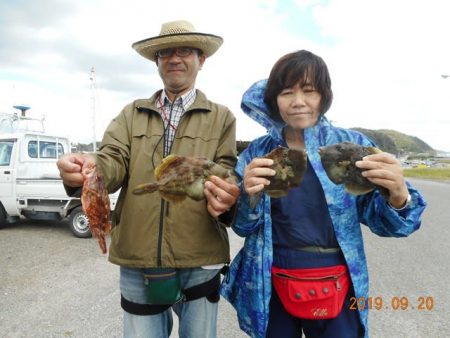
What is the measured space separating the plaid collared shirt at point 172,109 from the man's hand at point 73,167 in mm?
666

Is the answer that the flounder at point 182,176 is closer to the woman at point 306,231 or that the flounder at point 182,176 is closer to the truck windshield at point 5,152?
the woman at point 306,231

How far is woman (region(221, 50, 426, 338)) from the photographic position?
2451 mm

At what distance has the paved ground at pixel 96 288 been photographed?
480 centimetres

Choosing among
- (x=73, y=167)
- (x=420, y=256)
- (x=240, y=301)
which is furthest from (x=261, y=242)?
(x=420, y=256)

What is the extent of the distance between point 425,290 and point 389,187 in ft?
15.9

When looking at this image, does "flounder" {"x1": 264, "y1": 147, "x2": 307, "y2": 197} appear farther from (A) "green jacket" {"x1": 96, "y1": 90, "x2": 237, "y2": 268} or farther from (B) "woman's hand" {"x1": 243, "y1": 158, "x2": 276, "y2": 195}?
(A) "green jacket" {"x1": 96, "y1": 90, "x2": 237, "y2": 268}

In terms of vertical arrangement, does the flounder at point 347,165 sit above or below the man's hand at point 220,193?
above

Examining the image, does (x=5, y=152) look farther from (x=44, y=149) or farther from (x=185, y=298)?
(x=185, y=298)

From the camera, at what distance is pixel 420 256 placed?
8.00 m

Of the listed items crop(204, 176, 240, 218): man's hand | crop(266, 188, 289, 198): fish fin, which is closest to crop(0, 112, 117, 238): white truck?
crop(204, 176, 240, 218): man's hand

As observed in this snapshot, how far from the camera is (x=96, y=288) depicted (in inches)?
242

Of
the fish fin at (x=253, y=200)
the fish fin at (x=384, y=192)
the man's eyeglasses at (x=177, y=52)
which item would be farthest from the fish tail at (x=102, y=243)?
the fish fin at (x=384, y=192)

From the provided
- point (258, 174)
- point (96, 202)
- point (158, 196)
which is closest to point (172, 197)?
point (158, 196)

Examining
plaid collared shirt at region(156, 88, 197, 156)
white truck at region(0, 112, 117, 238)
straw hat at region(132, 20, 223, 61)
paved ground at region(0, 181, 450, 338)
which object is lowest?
paved ground at region(0, 181, 450, 338)
